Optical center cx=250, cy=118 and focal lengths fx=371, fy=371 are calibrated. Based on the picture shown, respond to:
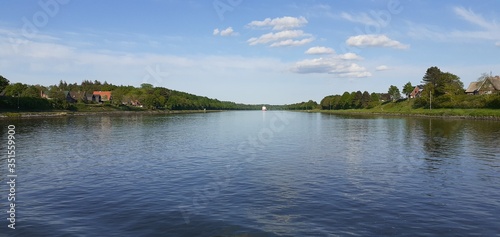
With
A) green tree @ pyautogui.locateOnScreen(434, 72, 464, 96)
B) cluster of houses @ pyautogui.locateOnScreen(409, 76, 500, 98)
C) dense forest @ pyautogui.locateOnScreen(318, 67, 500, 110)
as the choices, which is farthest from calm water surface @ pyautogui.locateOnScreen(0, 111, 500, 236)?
cluster of houses @ pyautogui.locateOnScreen(409, 76, 500, 98)

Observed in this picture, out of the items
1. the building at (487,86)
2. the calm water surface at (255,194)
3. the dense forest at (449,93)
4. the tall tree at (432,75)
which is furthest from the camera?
the tall tree at (432,75)

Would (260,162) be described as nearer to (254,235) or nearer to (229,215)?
(229,215)

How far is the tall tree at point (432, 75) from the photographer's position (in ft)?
559

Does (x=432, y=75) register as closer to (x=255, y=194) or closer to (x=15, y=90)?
(x=255, y=194)

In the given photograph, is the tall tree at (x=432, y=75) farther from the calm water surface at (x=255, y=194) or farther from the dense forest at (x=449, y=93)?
the calm water surface at (x=255, y=194)

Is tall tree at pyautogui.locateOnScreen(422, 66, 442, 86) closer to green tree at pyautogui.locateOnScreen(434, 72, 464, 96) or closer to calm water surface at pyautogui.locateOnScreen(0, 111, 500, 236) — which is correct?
green tree at pyautogui.locateOnScreen(434, 72, 464, 96)

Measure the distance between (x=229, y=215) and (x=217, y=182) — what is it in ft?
24.4

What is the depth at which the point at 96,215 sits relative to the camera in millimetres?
17594

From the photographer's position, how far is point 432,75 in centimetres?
17338

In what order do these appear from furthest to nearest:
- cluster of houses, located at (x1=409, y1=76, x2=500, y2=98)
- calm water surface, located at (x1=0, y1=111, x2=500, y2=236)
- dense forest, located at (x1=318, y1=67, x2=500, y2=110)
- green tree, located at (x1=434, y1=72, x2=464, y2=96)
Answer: cluster of houses, located at (x1=409, y1=76, x2=500, y2=98) < green tree, located at (x1=434, y1=72, x2=464, y2=96) < dense forest, located at (x1=318, y1=67, x2=500, y2=110) < calm water surface, located at (x1=0, y1=111, x2=500, y2=236)

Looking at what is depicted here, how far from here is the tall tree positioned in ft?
559

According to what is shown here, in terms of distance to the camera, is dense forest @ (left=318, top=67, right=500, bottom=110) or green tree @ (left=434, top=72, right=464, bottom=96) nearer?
dense forest @ (left=318, top=67, right=500, bottom=110)

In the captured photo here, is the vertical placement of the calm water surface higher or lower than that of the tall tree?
lower

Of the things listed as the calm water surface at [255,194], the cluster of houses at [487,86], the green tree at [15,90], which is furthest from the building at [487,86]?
the green tree at [15,90]
